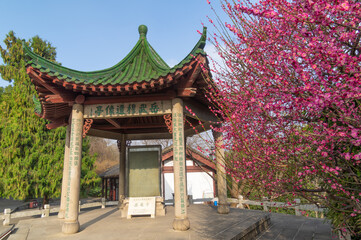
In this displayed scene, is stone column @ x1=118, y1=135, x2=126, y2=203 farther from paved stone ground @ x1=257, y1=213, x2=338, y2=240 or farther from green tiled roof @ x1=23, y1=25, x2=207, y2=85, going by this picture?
paved stone ground @ x1=257, y1=213, x2=338, y2=240

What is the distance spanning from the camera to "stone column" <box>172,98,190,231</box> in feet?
20.7

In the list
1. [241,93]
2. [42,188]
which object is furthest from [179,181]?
[42,188]

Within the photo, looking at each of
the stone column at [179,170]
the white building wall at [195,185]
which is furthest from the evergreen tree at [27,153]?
the stone column at [179,170]

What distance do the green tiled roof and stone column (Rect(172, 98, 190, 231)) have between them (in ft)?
4.45

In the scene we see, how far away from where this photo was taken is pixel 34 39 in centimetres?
2052

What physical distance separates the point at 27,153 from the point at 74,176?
40.8ft

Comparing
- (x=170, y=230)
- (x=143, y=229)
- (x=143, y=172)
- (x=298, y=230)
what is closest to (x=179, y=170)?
(x=170, y=230)

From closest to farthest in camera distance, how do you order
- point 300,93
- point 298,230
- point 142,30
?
point 300,93
point 298,230
point 142,30

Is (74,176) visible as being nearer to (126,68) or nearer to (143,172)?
(143,172)

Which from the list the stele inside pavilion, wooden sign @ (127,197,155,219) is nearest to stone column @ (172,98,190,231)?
the stele inside pavilion

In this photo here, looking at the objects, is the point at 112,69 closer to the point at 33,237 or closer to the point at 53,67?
the point at 53,67

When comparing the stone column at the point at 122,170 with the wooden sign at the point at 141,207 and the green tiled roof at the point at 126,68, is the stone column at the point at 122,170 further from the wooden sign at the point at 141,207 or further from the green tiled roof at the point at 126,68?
the green tiled roof at the point at 126,68

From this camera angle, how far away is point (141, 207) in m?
8.54

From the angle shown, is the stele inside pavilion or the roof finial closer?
the stele inside pavilion
